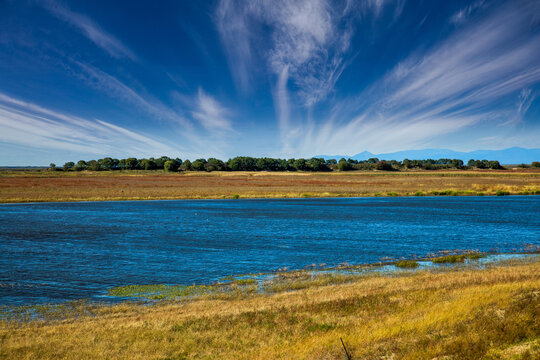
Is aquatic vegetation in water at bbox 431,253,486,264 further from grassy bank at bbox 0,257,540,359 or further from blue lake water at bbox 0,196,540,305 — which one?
grassy bank at bbox 0,257,540,359

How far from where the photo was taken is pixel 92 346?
33.4ft

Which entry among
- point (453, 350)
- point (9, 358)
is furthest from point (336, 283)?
point (9, 358)

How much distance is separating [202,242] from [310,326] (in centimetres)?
2009

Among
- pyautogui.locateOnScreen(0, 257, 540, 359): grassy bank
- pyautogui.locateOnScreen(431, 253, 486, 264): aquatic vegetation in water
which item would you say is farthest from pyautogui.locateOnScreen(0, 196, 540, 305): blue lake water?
pyautogui.locateOnScreen(0, 257, 540, 359): grassy bank

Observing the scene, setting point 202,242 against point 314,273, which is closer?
point 314,273

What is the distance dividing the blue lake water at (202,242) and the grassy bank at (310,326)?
5107 mm

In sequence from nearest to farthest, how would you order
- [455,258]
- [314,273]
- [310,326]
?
[310,326], [314,273], [455,258]

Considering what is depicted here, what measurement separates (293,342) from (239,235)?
2334 centimetres

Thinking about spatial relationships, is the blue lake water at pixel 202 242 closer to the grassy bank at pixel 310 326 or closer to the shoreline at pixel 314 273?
the shoreline at pixel 314 273

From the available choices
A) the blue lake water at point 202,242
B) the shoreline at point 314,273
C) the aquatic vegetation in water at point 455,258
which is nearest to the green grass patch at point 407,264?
the shoreline at point 314,273

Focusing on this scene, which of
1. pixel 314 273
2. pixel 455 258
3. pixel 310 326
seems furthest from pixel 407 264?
pixel 310 326

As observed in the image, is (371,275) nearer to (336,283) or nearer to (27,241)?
(336,283)

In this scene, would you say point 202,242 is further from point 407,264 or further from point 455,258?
point 455,258

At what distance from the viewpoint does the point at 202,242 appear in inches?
1190
